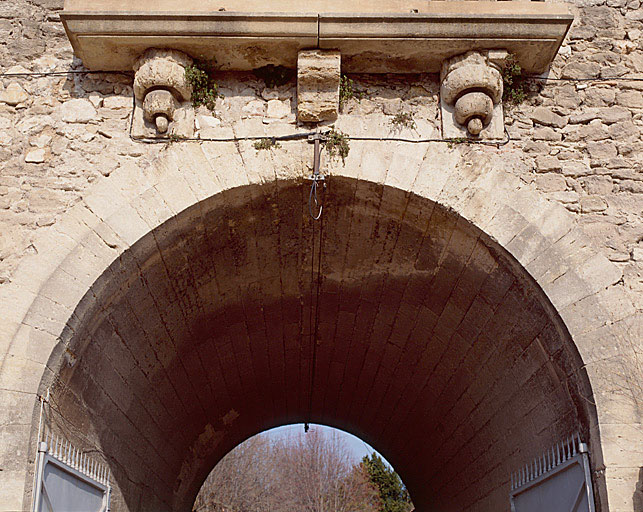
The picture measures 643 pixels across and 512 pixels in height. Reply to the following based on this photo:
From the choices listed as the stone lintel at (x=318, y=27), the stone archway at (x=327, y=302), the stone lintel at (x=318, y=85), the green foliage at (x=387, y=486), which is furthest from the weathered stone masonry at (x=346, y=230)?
the green foliage at (x=387, y=486)

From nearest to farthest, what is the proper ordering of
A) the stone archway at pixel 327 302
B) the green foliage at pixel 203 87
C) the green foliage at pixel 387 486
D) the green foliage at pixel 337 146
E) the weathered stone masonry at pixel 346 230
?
the weathered stone masonry at pixel 346 230, the stone archway at pixel 327 302, the green foliage at pixel 337 146, the green foliage at pixel 203 87, the green foliage at pixel 387 486

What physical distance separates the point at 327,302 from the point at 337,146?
2.01 meters

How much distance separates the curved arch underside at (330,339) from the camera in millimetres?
4723

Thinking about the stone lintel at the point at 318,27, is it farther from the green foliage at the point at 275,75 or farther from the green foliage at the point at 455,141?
the green foliage at the point at 455,141

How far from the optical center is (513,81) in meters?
4.93

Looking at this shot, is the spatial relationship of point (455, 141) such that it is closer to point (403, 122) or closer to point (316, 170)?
point (403, 122)

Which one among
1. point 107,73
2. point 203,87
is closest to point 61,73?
point 107,73

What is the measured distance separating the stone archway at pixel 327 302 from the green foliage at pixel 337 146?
0.20 ft

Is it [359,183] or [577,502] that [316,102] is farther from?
[577,502]

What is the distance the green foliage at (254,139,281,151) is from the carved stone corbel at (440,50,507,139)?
112cm

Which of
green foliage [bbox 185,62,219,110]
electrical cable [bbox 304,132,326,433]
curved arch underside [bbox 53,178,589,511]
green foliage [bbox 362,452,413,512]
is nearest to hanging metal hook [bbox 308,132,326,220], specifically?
electrical cable [bbox 304,132,326,433]

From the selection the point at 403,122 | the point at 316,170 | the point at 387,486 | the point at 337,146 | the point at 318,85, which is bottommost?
the point at 316,170

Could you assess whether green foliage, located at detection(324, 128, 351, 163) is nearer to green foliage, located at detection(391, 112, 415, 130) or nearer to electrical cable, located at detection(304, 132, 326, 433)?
electrical cable, located at detection(304, 132, 326, 433)

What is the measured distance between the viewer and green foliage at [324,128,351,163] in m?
4.70
